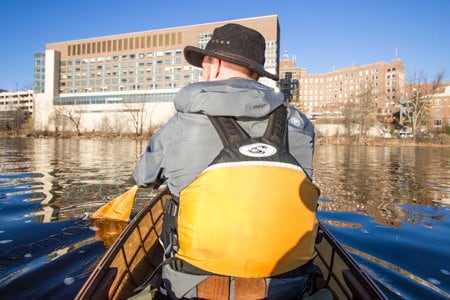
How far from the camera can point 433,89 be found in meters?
45.9

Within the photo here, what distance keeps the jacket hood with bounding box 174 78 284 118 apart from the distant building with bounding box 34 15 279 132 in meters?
58.4

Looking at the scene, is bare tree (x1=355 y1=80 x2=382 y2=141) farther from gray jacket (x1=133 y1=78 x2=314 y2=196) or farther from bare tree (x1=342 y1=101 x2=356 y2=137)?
gray jacket (x1=133 y1=78 x2=314 y2=196)

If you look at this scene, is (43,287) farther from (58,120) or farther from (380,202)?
(58,120)

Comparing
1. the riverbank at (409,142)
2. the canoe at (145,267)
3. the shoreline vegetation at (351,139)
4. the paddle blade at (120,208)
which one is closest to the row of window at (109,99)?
the shoreline vegetation at (351,139)

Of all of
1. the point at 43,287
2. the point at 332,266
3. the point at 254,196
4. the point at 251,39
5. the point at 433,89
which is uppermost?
the point at 433,89

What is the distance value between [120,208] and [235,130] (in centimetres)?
336

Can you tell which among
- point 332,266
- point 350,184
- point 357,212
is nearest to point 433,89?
point 350,184

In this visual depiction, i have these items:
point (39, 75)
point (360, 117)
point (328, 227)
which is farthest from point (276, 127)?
point (39, 75)

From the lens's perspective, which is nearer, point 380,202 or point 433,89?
point 380,202

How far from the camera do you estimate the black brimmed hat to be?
174 centimetres

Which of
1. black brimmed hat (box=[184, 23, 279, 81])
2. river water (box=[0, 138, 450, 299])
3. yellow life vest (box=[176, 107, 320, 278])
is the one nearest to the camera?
yellow life vest (box=[176, 107, 320, 278])

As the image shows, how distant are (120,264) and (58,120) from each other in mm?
68966

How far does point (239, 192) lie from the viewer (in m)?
1.35

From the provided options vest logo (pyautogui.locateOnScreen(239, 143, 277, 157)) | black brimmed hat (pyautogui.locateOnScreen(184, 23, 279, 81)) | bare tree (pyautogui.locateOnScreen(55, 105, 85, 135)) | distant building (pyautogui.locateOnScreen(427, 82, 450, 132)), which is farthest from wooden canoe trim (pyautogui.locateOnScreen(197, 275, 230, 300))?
distant building (pyautogui.locateOnScreen(427, 82, 450, 132))
